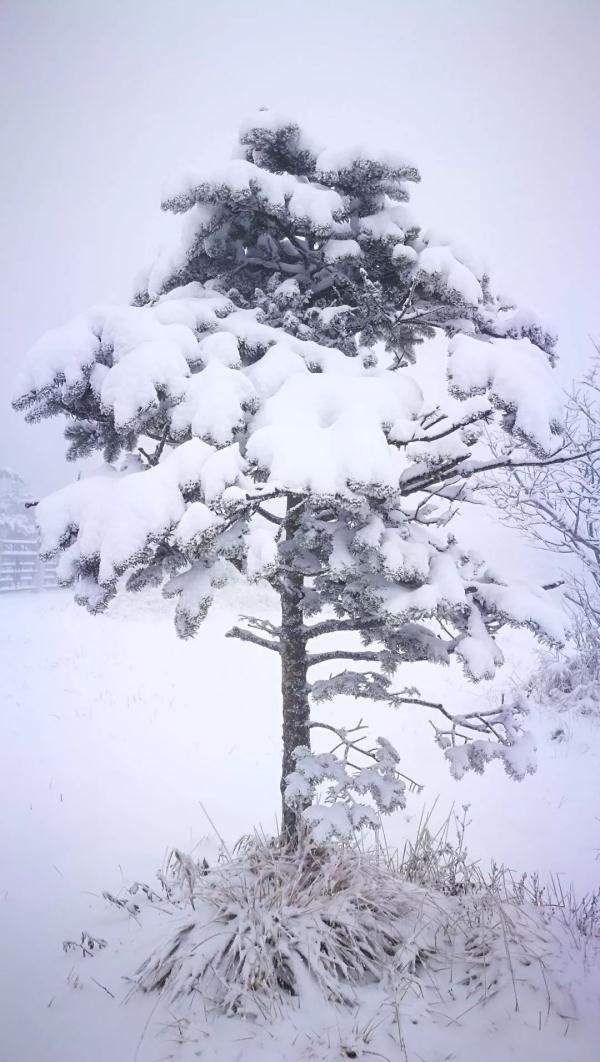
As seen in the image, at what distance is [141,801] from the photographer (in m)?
6.92

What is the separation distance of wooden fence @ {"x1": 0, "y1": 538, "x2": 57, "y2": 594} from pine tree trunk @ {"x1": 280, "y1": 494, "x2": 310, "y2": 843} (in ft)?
67.5

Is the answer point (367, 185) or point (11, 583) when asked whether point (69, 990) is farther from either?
point (11, 583)

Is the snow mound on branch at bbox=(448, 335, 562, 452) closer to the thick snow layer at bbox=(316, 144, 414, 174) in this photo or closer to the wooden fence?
the thick snow layer at bbox=(316, 144, 414, 174)

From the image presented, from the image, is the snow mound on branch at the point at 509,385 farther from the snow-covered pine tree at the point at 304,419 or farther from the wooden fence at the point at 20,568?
the wooden fence at the point at 20,568

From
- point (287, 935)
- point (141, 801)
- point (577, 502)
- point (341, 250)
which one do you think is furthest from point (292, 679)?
point (577, 502)

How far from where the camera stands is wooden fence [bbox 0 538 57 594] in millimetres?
22750

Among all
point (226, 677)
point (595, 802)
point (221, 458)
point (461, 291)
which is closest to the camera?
point (221, 458)

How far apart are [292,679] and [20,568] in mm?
23156

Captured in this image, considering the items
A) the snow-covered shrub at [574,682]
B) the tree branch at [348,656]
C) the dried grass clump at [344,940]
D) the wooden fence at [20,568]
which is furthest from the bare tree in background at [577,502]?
the wooden fence at [20,568]

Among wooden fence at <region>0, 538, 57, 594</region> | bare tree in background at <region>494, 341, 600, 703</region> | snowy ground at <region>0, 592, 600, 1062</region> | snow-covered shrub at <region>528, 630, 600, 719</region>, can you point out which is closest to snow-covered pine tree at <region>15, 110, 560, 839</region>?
snowy ground at <region>0, 592, 600, 1062</region>

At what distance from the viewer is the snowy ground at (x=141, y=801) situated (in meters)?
2.83

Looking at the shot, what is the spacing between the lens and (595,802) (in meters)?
6.92

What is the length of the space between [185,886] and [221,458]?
10.9ft

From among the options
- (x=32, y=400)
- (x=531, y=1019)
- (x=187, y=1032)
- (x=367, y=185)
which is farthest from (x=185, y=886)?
(x=367, y=185)
